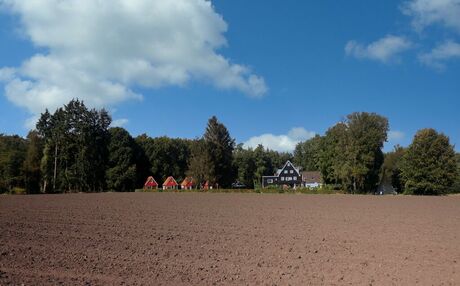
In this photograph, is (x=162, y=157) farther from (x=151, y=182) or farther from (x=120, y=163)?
(x=120, y=163)

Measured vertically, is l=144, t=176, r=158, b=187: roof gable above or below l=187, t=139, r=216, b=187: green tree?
below

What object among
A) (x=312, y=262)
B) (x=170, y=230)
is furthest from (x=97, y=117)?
(x=312, y=262)

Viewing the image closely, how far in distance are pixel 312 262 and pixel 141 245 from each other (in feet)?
18.3

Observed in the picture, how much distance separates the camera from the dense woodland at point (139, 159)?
83.9 m

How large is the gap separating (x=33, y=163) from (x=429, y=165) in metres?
75.1

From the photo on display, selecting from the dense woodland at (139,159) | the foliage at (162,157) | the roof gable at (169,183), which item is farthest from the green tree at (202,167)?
the foliage at (162,157)

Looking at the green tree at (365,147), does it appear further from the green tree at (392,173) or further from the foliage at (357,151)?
the green tree at (392,173)

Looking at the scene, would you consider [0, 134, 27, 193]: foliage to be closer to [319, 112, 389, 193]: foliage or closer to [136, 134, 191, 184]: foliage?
[136, 134, 191, 184]: foliage

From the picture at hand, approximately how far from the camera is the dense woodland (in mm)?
83938

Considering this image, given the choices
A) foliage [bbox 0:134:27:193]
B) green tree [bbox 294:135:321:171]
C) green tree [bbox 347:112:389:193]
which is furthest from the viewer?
green tree [bbox 294:135:321:171]

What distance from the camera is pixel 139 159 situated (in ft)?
342

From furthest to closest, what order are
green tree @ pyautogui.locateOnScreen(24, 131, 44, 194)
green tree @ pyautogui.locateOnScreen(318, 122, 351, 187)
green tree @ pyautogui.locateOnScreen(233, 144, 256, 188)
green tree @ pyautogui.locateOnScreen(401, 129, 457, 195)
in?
green tree @ pyautogui.locateOnScreen(233, 144, 256, 188) < green tree @ pyautogui.locateOnScreen(318, 122, 351, 187) < green tree @ pyautogui.locateOnScreen(401, 129, 457, 195) < green tree @ pyautogui.locateOnScreen(24, 131, 44, 194)

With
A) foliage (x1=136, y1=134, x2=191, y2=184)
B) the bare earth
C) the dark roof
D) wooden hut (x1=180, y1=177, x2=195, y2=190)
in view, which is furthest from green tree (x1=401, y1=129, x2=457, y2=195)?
the bare earth

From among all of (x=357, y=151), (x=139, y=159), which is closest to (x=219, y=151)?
(x=139, y=159)
